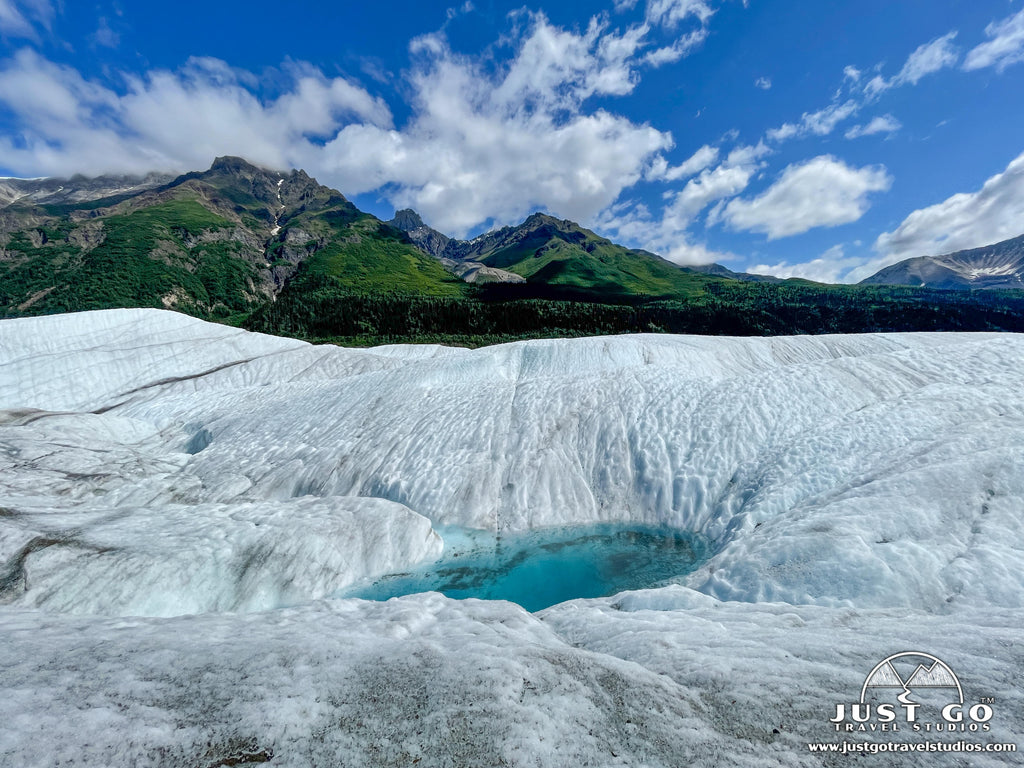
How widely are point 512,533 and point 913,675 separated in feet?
42.5

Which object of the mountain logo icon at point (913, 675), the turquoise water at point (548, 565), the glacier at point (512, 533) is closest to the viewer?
the glacier at point (512, 533)

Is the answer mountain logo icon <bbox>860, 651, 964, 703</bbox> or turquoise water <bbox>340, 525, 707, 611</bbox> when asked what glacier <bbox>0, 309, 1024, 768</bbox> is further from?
turquoise water <bbox>340, 525, 707, 611</bbox>

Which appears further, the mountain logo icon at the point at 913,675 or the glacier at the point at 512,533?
the mountain logo icon at the point at 913,675

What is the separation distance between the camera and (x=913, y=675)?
5633mm

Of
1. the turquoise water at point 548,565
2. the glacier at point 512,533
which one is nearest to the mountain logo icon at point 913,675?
the glacier at point 512,533

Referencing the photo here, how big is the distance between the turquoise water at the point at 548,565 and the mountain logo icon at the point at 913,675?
7818mm

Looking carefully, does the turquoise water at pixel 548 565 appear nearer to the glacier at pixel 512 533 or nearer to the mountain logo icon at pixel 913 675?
the glacier at pixel 512 533

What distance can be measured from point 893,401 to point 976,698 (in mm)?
17845

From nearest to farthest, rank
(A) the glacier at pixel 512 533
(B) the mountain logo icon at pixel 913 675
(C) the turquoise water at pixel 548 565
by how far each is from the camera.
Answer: (A) the glacier at pixel 512 533 < (B) the mountain logo icon at pixel 913 675 < (C) the turquoise water at pixel 548 565

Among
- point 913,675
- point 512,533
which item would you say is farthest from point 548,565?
point 913,675

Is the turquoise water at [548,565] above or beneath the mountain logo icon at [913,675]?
beneath

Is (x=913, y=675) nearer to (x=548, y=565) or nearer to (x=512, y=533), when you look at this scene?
(x=548, y=565)

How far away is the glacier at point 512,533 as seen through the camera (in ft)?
16.6

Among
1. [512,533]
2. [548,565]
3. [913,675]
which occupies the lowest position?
[548,565]
